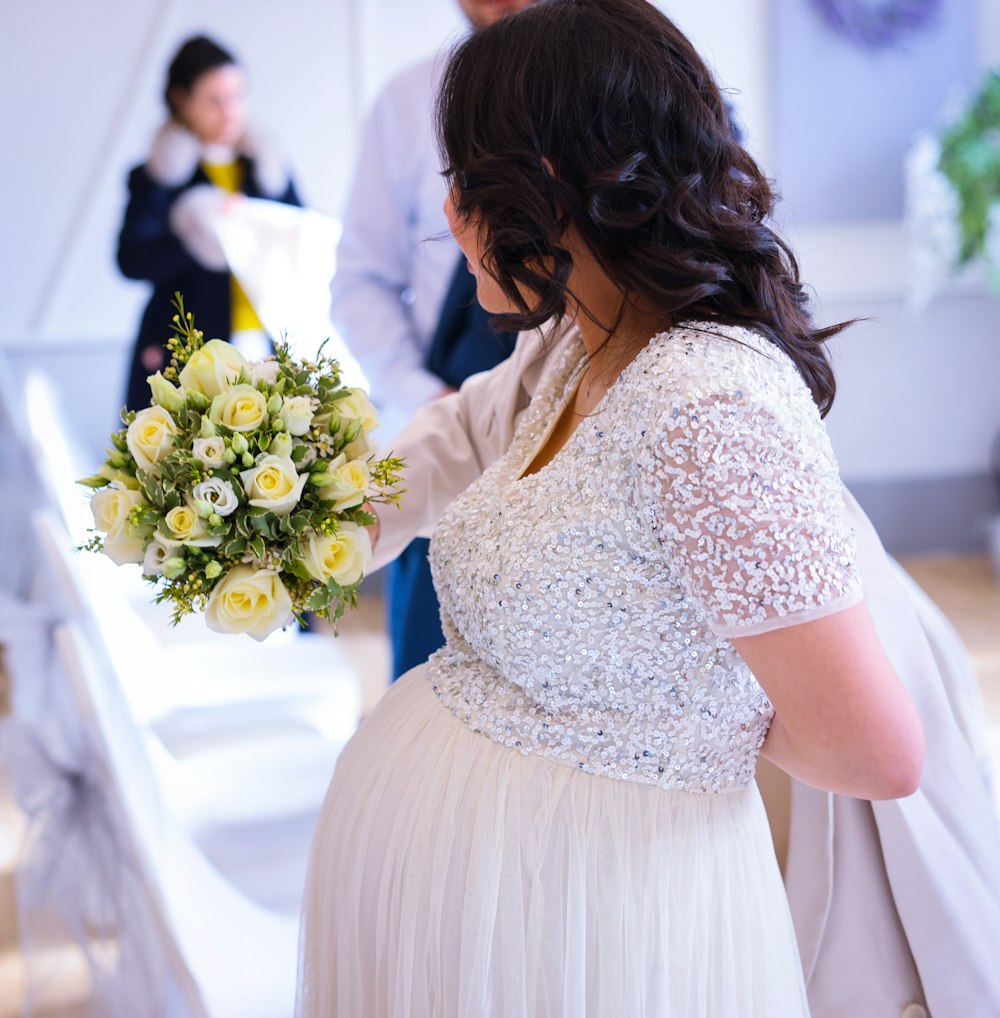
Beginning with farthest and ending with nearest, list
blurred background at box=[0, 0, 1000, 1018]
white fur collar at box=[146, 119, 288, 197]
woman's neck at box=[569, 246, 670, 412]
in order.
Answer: blurred background at box=[0, 0, 1000, 1018]
white fur collar at box=[146, 119, 288, 197]
woman's neck at box=[569, 246, 670, 412]

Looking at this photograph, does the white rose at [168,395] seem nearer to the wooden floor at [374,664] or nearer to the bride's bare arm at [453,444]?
the bride's bare arm at [453,444]

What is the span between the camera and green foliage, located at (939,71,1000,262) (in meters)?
4.77

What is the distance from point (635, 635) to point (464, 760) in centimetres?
22

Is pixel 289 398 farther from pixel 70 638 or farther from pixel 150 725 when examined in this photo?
pixel 150 725

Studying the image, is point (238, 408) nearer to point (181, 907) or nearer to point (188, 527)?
point (188, 527)

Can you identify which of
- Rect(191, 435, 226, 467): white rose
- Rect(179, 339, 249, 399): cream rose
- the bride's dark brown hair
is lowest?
Rect(191, 435, 226, 467): white rose

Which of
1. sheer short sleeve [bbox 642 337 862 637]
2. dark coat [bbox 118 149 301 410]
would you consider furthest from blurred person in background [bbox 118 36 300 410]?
sheer short sleeve [bbox 642 337 862 637]

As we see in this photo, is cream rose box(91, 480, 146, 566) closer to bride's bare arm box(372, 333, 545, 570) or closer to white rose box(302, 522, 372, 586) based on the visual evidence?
white rose box(302, 522, 372, 586)

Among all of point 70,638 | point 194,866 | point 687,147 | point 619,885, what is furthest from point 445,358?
point 619,885

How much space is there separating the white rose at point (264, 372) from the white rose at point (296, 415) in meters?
0.04

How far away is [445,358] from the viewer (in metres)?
2.08

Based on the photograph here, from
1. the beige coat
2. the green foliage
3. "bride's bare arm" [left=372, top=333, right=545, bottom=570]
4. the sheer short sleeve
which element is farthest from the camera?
the green foliage

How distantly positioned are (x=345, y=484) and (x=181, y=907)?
89cm

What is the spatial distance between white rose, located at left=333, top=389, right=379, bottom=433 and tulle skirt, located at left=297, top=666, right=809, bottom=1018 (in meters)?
0.31
